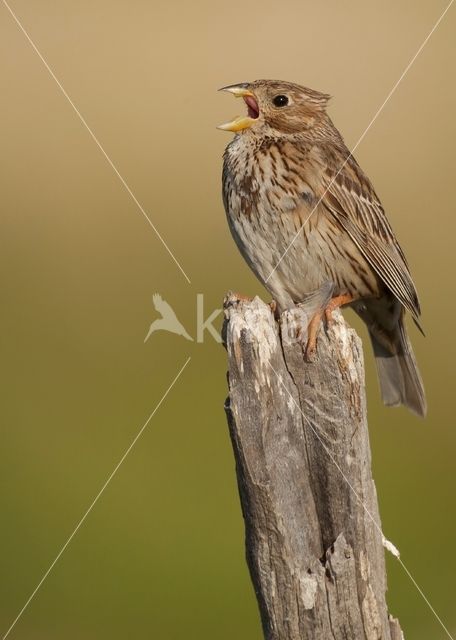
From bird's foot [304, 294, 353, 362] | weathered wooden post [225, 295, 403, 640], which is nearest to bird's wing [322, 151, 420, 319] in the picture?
bird's foot [304, 294, 353, 362]

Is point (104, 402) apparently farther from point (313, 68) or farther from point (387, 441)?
point (313, 68)

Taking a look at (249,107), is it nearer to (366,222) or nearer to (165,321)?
(366,222)

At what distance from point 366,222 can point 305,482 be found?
6.88ft

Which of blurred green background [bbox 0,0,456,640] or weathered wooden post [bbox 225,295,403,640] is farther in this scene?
blurred green background [bbox 0,0,456,640]

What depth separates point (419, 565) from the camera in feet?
28.6

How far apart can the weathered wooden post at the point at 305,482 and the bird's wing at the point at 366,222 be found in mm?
1640

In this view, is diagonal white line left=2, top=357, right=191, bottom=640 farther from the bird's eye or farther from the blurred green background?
the bird's eye

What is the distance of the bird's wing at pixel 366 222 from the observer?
618 cm

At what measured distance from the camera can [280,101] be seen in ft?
20.8

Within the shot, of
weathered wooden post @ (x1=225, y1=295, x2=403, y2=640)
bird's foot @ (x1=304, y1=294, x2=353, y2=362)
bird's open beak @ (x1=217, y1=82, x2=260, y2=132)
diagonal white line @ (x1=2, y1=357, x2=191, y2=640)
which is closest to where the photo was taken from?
weathered wooden post @ (x1=225, y1=295, x2=403, y2=640)

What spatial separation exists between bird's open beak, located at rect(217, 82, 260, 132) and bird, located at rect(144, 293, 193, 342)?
3.07 meters

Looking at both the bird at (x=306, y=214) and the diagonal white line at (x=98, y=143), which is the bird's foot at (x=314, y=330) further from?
the diagonal white line at (x=98, y=143)

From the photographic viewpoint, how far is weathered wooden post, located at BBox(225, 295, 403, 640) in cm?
449

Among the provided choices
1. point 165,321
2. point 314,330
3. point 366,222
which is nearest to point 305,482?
point 314,330
